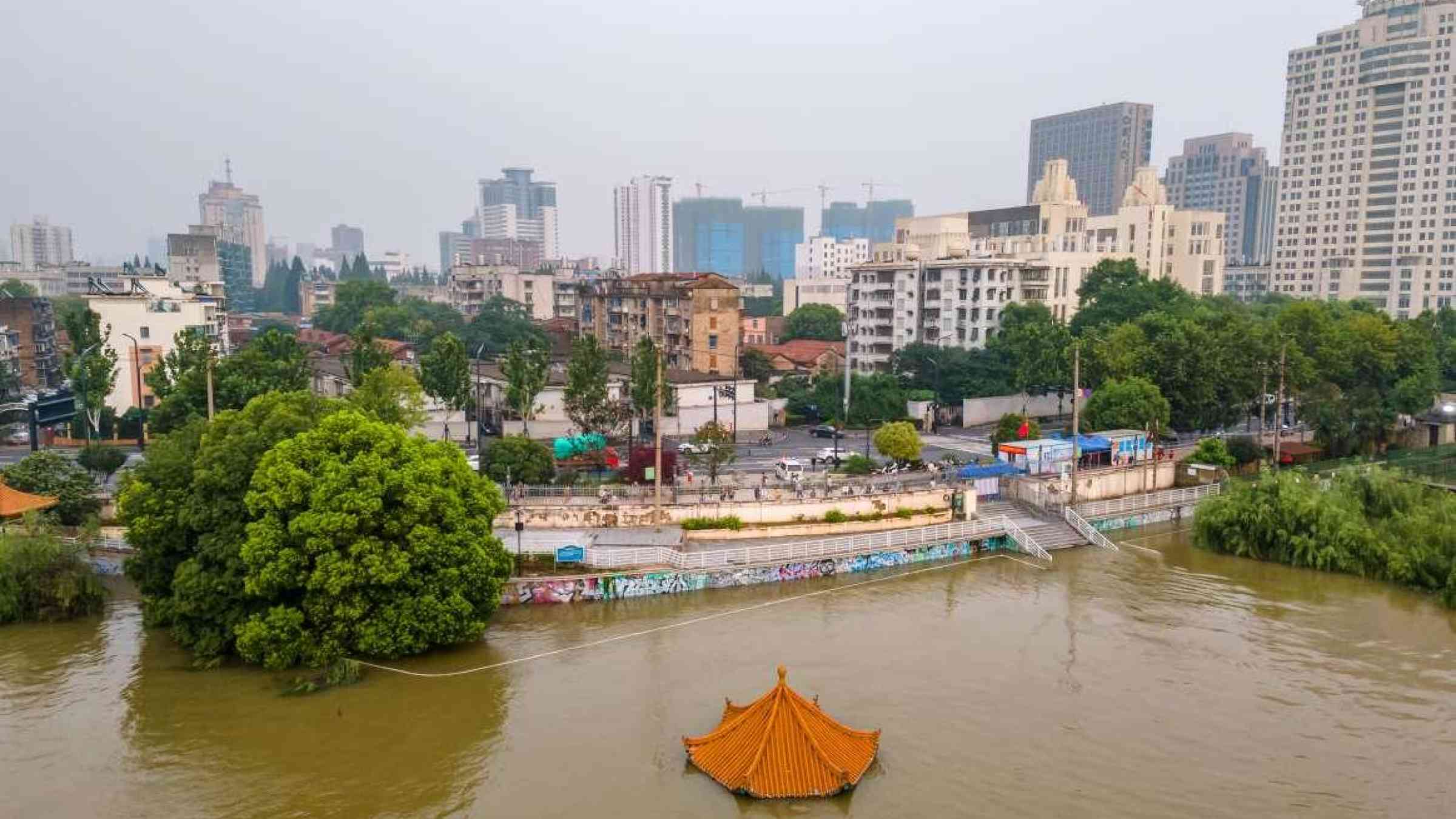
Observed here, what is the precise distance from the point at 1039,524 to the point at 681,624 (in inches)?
497

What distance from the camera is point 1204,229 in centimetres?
7669

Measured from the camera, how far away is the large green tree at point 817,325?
231ft

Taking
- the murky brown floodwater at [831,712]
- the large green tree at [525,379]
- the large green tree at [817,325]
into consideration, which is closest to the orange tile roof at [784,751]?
the murky brown floodwater at [831,712]

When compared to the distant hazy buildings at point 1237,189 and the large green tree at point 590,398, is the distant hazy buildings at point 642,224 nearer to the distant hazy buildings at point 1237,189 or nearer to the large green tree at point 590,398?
the distant hazy buildings at point 1237,189

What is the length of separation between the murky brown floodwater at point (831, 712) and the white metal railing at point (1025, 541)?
373 cm

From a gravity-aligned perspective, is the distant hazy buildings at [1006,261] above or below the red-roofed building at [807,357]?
above

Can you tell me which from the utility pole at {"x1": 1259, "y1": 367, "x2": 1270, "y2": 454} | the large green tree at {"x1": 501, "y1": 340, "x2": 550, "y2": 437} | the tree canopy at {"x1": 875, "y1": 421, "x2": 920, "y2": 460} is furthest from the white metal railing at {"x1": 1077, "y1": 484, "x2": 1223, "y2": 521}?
the large green tree at {"x1": 501, "y1": 340, "x2": 550, "y2": 437}

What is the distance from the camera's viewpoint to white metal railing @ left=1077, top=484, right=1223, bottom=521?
103ft

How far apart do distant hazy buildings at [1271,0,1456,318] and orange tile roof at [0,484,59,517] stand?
8418 centimetres

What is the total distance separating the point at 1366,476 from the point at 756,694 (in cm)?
2044

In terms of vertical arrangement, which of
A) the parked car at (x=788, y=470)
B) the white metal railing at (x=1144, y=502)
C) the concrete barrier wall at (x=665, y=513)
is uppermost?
the parked car at (x=788, y=470)

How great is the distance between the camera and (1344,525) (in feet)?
87.9

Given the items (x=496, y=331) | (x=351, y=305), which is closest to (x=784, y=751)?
(x=496, y=331)

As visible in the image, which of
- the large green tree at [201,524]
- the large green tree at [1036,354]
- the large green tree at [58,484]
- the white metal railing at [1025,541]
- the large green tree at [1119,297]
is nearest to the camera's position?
the large green tree at [201,524]
